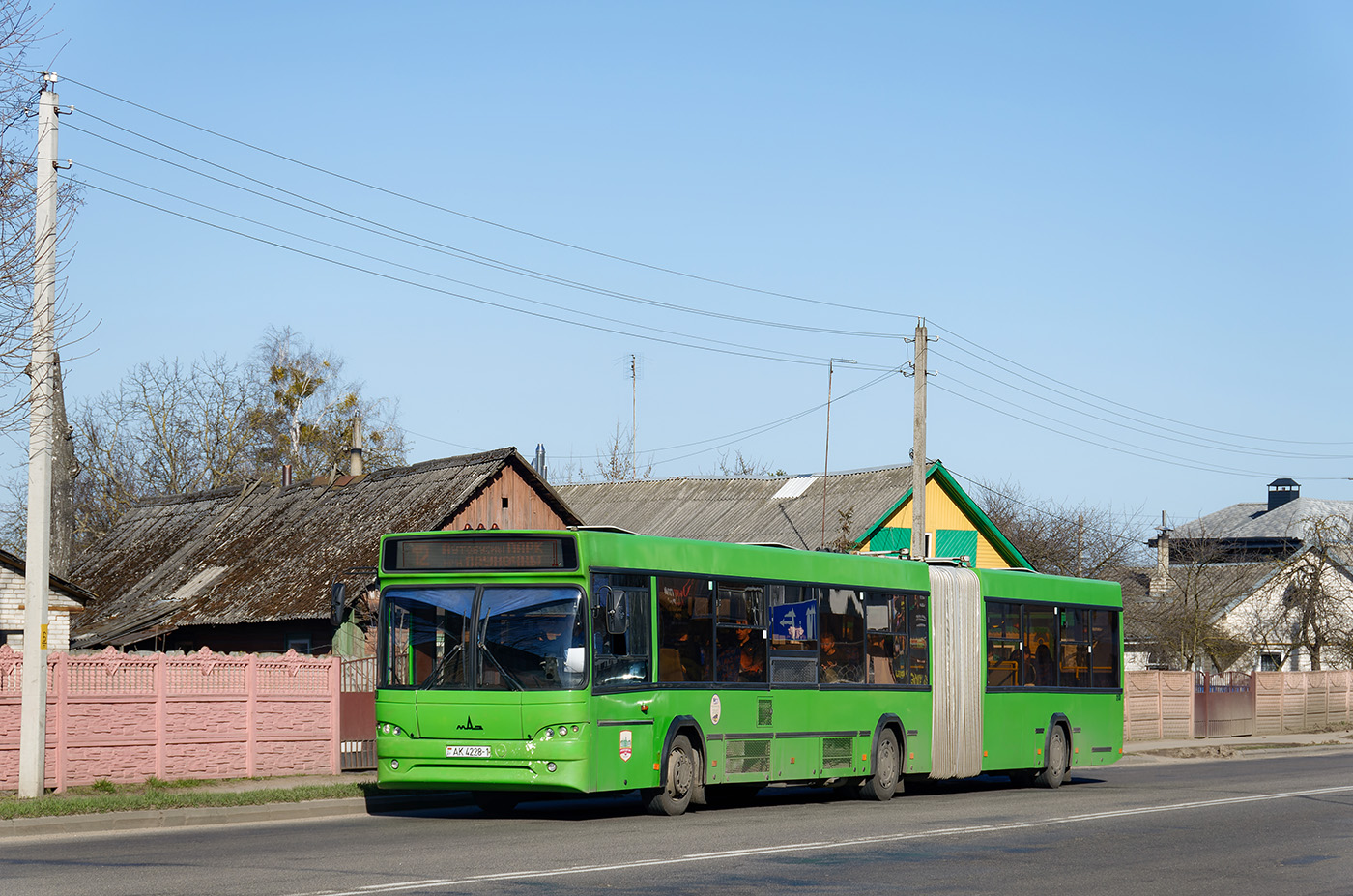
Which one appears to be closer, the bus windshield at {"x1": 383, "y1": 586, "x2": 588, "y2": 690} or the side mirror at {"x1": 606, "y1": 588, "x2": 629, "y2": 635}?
the bus windshield at {"x1": 383, "y1": 586, "x2": 588, "y2": 690}

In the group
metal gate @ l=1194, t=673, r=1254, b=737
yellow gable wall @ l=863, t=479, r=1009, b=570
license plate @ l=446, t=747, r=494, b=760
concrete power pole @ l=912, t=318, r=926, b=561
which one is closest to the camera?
license plate @ l=446, t=747, r=494, b=760

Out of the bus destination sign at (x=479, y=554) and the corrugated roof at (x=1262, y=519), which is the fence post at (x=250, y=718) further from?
the corrugated roof at (x=1262, y=519)

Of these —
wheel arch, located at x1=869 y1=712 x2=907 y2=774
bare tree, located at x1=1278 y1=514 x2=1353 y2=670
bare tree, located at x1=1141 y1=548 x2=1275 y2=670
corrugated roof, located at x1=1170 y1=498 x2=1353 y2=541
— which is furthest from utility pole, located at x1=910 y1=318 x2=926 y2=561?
corrugated roof, located at x1=1170 y1=498 x2=1353 y2=541

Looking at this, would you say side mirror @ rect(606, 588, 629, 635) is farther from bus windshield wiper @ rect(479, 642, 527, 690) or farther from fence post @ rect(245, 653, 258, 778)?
fence post @ rect(245, 653, 258, 778)

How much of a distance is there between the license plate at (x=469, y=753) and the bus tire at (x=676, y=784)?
6.66 feet

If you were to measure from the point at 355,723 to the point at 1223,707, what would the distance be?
2835 cm

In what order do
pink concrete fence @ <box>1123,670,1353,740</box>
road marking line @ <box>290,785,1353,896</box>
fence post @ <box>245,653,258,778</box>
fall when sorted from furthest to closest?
1. pink concrete fence @ <box>1123,670,1353,740</box>
2. fence post @ <box>245,653,258,778</box>
3. road marking line @ <box>290,785,1353,896</box>

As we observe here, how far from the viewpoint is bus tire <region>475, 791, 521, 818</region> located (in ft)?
58.9

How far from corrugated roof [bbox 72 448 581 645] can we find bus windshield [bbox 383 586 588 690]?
47.0ft

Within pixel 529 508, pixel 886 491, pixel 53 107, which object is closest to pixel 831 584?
pixel 53 107

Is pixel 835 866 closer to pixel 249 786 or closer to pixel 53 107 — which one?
pixel 249 786

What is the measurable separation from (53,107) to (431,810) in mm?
9120

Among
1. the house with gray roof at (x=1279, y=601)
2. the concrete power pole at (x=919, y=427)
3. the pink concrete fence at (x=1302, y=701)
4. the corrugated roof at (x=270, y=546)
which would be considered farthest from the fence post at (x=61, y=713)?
the house with gray roof at (x=1279, y=601)

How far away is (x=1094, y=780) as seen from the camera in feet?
85.8
